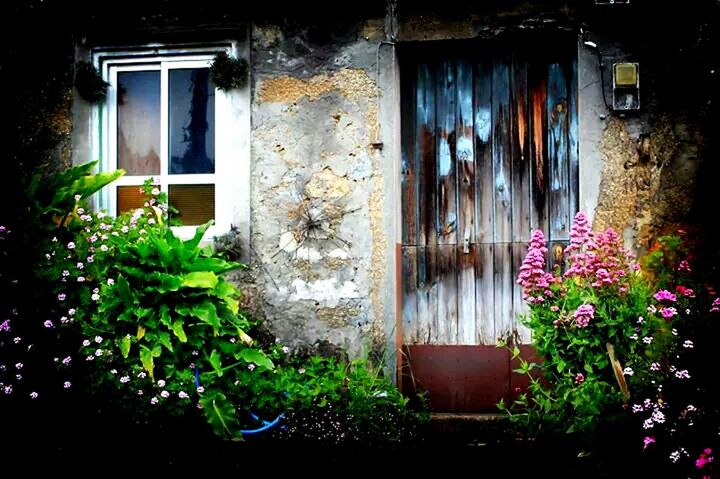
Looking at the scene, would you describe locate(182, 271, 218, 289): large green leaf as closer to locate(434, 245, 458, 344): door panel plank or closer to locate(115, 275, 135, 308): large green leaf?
locate(115, 275, 135, 308): large green leaf

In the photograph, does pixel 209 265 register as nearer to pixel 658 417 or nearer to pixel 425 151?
pixel 425 151

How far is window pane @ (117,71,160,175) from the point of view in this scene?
647 centimetres

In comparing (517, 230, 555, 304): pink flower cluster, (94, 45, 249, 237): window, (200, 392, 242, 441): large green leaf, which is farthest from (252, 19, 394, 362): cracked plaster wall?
(517, 230, 555, 304): pink flower cluster

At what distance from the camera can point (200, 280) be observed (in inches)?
208

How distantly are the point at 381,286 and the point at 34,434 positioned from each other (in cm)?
246

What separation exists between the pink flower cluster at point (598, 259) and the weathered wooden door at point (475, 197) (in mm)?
1180

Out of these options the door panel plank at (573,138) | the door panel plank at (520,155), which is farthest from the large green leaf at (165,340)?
the door panel plank at (573,138)

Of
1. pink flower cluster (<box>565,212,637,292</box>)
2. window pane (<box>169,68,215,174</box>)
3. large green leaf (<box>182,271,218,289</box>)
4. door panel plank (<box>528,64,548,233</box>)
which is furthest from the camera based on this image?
window pane (<box>169,68,215,174</box>)

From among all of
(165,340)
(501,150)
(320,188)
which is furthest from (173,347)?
(501,150)

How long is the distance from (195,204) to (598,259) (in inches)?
121

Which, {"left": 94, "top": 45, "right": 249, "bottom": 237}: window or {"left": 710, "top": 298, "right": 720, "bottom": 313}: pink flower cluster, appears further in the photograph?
{"left": 94, "top": 45, "right": 249, "bottom": 237}: window

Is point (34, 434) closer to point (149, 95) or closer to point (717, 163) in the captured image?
point (149, 95)

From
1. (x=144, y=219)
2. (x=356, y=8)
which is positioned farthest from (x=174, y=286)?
(x=356, y=8)

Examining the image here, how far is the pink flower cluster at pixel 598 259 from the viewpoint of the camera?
4723 millimetres
